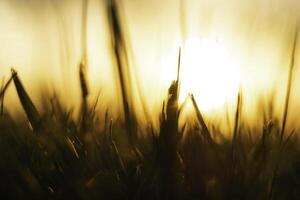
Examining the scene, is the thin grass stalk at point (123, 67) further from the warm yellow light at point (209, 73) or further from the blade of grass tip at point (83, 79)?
the warm yellow light at point (209, 73)

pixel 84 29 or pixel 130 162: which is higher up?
pixel 84 29

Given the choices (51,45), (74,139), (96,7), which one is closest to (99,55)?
(51,45)

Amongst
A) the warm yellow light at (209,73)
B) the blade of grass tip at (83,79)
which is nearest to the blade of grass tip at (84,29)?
the blade of grass tip at (83,79)

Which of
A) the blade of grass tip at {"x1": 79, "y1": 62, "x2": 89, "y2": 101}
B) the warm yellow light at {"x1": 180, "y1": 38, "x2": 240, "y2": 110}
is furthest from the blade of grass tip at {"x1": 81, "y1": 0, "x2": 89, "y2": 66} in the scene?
the warm yellow light at {"x1": 180, "y1": 38, "x2": 240, "y2": 110}

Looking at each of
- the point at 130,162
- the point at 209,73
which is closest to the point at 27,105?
the point at 130,162

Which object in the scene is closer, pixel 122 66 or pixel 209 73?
pixel 122 66

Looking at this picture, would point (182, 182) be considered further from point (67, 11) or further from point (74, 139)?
point (67, 11)

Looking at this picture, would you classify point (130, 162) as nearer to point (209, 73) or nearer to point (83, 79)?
point (83, 79)

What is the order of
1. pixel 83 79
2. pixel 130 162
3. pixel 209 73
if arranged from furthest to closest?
pixel 209 73, pixel 83 79, pixel 130 162
